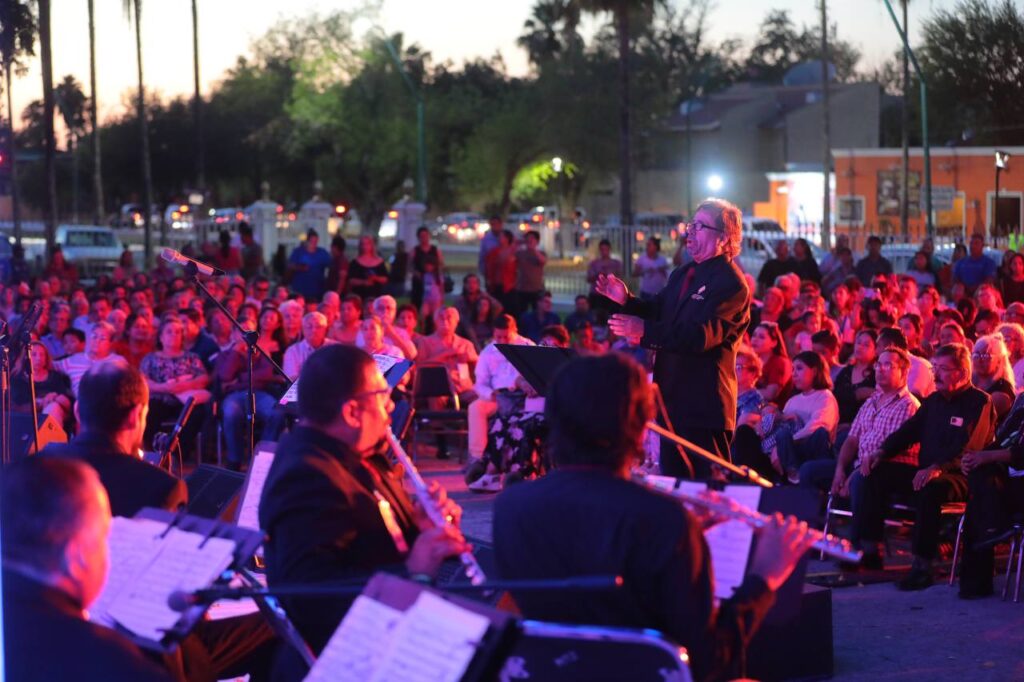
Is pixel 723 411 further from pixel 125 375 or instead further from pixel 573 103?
pixel 573 103

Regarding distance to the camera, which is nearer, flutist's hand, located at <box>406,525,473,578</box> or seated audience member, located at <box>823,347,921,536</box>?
flutist's hand, located at <box>406,525,473,578</box>

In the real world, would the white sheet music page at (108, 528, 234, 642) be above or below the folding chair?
above

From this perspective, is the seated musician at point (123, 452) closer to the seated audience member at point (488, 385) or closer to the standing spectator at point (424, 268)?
the seated audience member at point (488, 385)

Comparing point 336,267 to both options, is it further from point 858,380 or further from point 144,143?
point 144,143

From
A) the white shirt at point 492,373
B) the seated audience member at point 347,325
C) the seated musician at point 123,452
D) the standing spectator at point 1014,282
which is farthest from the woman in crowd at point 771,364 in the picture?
the seated musician at point 123,452

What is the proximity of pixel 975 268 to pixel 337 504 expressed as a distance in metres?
14.7

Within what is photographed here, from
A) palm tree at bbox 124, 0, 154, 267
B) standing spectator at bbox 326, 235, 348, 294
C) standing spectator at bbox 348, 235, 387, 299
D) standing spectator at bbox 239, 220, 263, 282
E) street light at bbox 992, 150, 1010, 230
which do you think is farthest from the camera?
palm tree at bbox 124, 0, 154, 267

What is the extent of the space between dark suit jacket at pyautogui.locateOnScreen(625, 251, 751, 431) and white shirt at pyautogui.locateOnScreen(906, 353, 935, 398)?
3.10m

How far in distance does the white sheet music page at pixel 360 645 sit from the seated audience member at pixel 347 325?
9.60 m

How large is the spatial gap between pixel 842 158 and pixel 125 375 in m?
42.7

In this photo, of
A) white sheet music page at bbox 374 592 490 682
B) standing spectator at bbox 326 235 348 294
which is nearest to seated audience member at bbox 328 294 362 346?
standing spectator at bbox 326 235 348 294

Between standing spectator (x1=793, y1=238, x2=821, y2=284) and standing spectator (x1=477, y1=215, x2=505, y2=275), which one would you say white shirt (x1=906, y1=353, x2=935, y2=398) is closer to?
standing spectator (x1=793, y1=238, x2=821, y2=284)

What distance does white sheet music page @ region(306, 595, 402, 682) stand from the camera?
320 cm

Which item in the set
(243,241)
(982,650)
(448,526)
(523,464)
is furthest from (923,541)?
(243,241)
